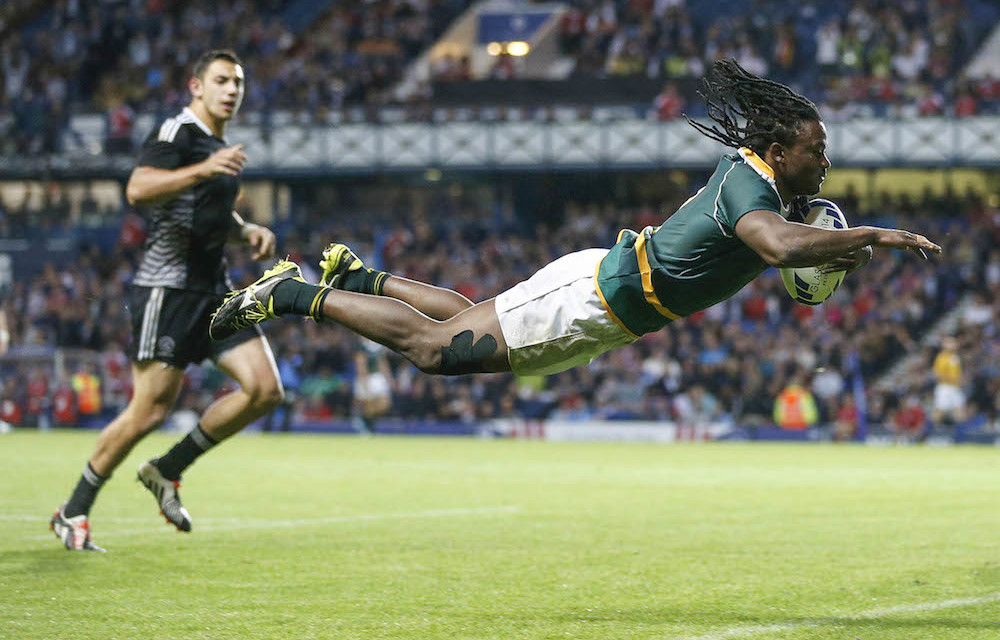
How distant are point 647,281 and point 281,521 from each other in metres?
4.37

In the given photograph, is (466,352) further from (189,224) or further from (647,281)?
(189,224)

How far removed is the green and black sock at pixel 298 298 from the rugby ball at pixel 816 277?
228cm

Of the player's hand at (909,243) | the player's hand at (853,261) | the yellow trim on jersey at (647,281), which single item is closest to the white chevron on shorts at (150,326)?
the yellow trim on jersey at (647,281)

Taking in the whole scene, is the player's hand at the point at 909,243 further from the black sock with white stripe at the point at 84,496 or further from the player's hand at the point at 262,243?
the black sock with white stripe at the point at 84,496

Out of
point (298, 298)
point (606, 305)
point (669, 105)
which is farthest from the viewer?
point (669, 105)

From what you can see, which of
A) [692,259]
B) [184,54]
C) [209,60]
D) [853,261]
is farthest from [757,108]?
[184,54]

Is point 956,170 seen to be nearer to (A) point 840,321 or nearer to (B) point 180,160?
(A) point 840,321

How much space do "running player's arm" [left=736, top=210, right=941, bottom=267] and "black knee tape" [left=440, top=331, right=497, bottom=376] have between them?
4.57 feet

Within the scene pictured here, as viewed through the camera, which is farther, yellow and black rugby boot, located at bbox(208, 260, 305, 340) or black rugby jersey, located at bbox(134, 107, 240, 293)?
black rugby jersey, located at bbox(134, 107, 240, 293)

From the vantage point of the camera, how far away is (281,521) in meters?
10.1

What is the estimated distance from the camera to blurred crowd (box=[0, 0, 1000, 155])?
3222 cm

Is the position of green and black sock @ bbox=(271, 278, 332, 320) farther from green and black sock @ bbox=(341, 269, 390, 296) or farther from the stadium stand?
the stadium stand

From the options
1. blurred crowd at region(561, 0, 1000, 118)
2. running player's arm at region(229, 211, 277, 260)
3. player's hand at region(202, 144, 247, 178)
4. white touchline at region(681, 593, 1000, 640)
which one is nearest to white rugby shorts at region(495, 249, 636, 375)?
white touchline at region(681, 593, 1000, 640)

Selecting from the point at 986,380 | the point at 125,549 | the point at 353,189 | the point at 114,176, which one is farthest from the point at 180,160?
the point at 353,189
